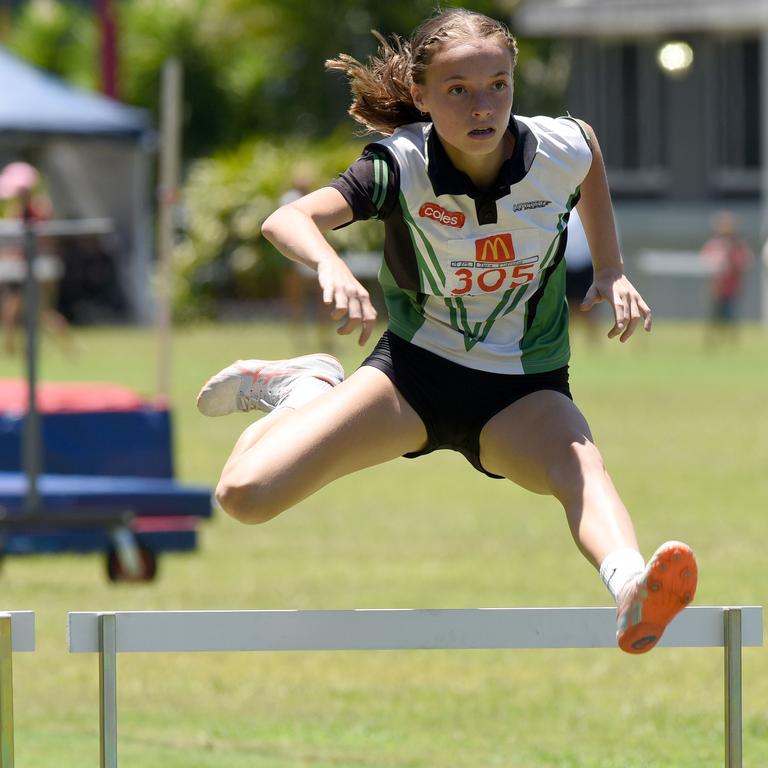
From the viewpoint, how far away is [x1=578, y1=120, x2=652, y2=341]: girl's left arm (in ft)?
16.7

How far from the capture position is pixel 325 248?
185 inches

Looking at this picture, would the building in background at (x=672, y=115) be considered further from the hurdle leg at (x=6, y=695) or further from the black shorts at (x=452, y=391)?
the hurdle leg at (x=6, y=695)

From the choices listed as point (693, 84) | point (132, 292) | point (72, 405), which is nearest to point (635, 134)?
point (693, 84)

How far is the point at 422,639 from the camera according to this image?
436cm

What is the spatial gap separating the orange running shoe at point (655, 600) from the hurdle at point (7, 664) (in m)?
1.36

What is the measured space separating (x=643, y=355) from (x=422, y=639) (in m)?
23.7

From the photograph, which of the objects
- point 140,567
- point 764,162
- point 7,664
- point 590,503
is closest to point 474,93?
point 590,503

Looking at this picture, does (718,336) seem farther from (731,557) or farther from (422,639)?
(422,639)

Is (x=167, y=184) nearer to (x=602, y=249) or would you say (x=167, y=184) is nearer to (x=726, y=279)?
(x=602, y=249)

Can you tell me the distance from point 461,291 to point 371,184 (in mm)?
406

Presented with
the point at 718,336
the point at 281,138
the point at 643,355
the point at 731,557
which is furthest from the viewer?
the point at 281,138

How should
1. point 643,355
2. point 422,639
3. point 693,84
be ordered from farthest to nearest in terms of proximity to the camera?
point 693,84 < point 643,355 < point 422,639

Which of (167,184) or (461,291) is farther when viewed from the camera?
(167,184)

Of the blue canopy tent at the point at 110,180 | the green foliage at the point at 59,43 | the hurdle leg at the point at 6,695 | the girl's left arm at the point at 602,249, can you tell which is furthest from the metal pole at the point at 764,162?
the hurdle leg at the point at 6,695
